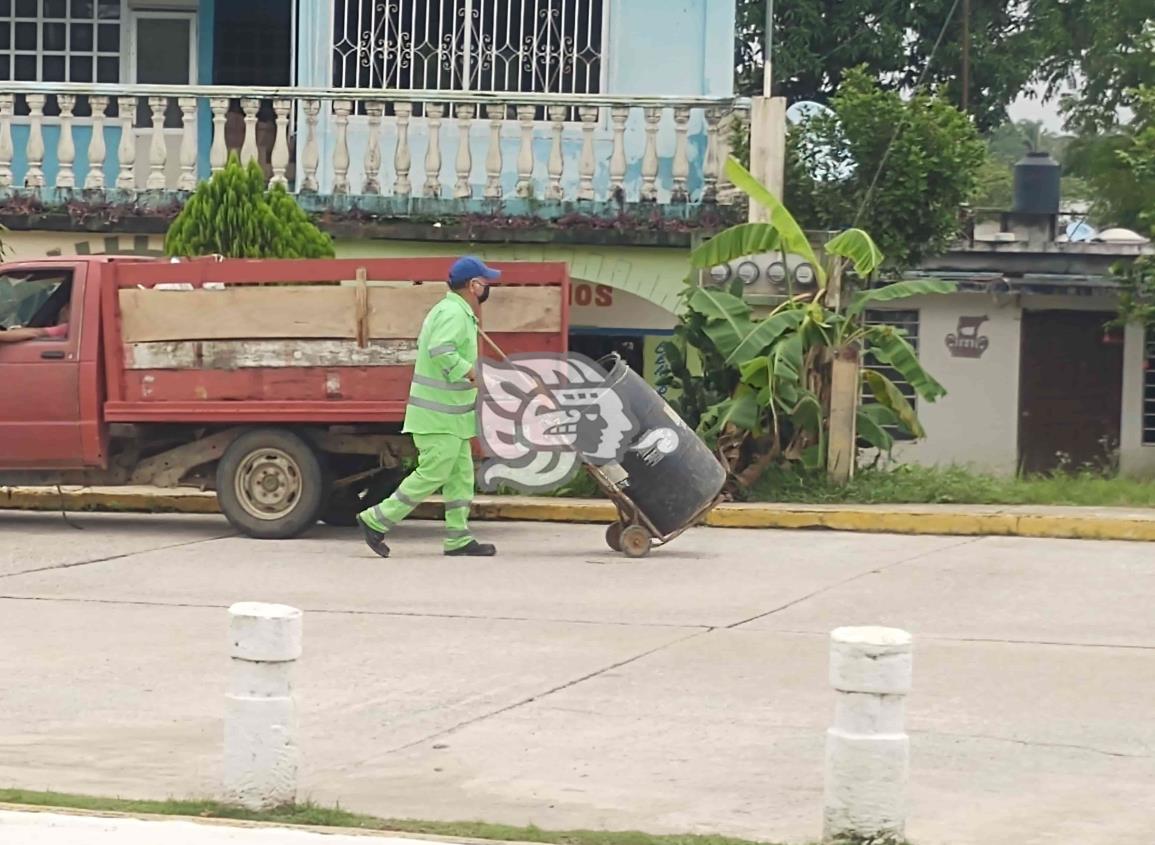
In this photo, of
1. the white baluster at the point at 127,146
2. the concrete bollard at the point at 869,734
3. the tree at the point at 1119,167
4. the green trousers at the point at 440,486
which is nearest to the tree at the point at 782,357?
the green trousers at the point at 440,486

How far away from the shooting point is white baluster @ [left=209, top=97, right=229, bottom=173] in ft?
54.9

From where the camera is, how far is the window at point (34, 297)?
13.0m

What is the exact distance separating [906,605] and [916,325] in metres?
13.3

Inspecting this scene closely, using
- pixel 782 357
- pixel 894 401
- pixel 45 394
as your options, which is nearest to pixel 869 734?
pixel 45 394

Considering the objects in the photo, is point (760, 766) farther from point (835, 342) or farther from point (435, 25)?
point (435, 25)

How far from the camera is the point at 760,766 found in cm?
698

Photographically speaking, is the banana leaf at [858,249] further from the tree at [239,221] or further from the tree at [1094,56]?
the tree at [1094,56]

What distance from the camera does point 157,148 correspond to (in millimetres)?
16969

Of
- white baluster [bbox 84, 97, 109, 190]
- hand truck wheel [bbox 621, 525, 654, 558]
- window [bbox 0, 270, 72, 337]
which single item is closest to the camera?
hand truck wheel [bbox 621, 525, 654, 558]

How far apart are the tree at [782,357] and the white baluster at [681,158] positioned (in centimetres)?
186

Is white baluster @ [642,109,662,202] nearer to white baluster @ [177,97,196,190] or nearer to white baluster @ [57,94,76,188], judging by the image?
white baluster @ [177,97,196,190]

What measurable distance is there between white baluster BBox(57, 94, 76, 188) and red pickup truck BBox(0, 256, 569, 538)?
14.2 ft

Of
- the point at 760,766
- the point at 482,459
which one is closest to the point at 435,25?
the point at 482,459

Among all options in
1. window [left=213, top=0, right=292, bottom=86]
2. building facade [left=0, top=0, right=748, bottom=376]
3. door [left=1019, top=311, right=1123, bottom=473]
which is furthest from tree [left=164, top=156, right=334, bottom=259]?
door [left=1019, top=311, right=1123, bottom=473]
